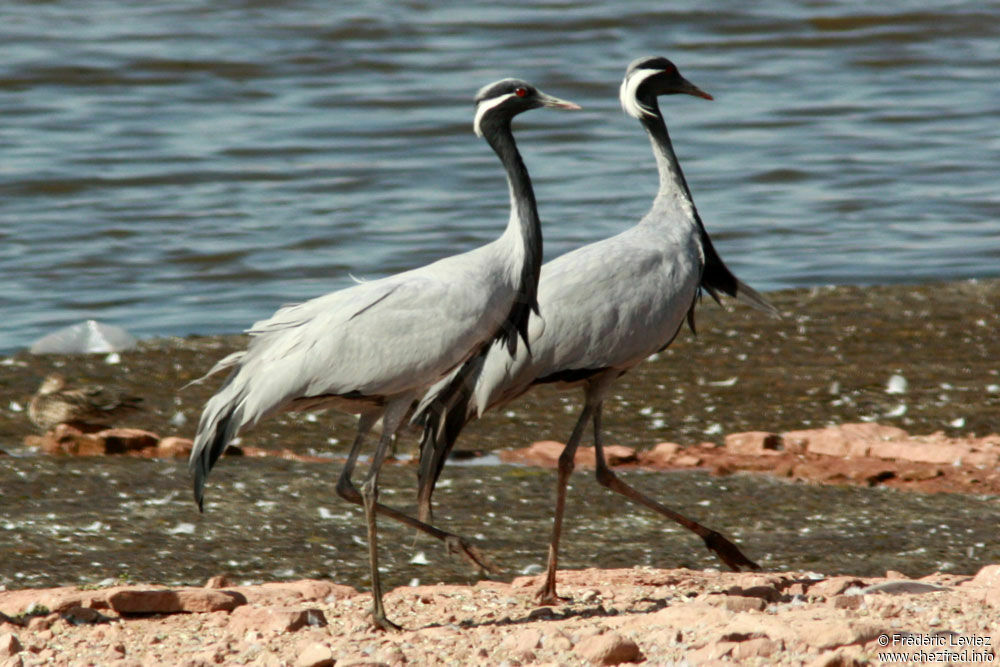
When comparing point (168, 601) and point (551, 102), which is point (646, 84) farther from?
point (168, 601)

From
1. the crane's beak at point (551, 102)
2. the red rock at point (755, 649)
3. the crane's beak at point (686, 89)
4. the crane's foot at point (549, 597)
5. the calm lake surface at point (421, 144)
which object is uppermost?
the crane's beak at point (551, 102)

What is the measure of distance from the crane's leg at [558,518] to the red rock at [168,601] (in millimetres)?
1164

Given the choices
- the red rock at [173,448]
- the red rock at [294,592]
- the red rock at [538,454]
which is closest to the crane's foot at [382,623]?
the red rock at [294,592]

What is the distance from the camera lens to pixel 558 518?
6496 millimetres

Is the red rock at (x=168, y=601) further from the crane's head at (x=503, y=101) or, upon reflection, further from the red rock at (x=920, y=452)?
the red rock at (x=920, y=452)

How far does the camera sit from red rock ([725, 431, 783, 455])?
8.63 meters

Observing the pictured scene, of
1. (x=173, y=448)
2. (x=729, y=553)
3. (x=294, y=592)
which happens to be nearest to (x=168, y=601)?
(x=294, y=592)

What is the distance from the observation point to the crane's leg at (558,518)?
19.7 feet

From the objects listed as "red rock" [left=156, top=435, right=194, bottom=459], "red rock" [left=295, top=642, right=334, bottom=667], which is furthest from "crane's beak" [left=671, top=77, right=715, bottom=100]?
"red rock" [left=295, top=642, right=334, bottom=667]

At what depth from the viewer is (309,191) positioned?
17.6 meters

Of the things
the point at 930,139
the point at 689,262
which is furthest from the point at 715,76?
the point at 689,262

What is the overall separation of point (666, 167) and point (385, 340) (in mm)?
2325

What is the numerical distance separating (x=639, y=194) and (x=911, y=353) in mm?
6719

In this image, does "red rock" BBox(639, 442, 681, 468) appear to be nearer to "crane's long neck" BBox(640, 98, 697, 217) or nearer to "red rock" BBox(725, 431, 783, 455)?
"red rock" BBox(725, 431, 783, 455)
